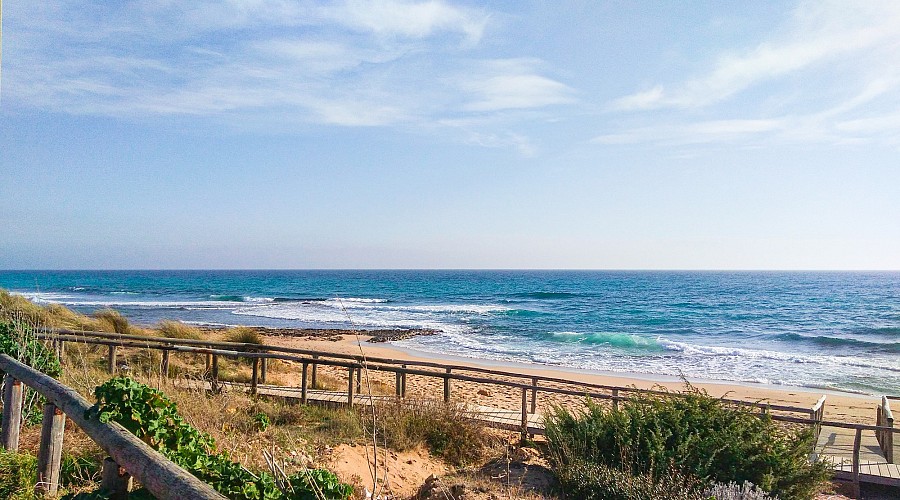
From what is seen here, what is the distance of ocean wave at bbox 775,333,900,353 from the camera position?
32.1m

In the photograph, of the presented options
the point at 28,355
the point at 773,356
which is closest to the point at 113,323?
the point at 28,355

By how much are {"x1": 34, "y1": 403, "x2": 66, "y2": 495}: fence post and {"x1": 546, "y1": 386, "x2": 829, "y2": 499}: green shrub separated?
5.31m

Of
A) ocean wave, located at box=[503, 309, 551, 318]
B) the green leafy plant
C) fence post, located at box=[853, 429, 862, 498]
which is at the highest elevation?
the green leafy plant

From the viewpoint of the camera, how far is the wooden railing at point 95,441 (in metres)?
2.84

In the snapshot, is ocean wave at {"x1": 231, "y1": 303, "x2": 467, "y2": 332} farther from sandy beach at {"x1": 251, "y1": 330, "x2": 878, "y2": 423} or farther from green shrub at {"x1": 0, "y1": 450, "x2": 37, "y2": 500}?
green shrub at {"x1": 0, "y1": 450, "x2": 37, "y2": 500}

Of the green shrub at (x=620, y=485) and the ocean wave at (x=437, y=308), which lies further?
the ocean wave at (x=437, y=308)

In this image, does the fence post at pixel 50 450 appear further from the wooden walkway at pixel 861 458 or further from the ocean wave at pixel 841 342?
the ocean wave at pixel 841 342

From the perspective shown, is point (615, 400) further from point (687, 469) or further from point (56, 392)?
point (56, 392)

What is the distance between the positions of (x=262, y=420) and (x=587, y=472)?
3.74 m

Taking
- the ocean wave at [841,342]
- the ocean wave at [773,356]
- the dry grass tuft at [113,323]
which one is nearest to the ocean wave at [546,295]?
the ocean wave at [841,342]

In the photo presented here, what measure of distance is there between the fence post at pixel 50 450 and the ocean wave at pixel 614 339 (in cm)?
3013

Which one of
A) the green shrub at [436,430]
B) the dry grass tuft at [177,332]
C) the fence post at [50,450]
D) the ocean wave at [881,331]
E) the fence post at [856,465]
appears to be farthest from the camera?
the ocean wave at [881,331]

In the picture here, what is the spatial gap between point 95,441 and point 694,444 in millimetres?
6628

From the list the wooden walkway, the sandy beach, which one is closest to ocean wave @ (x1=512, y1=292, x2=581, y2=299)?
the sandy beach
